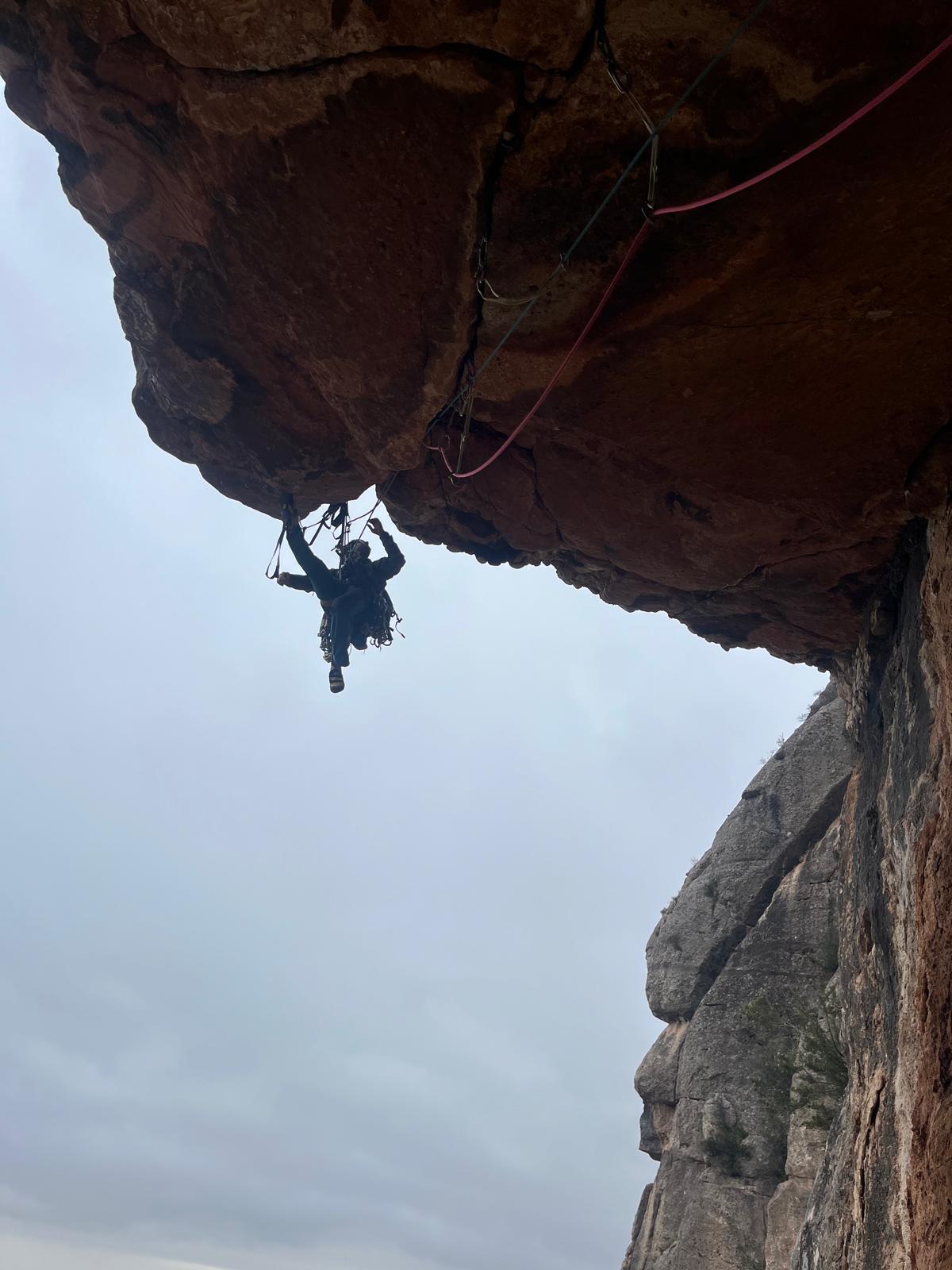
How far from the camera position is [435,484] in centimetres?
751

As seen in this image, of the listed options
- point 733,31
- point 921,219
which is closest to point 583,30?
point 733,31

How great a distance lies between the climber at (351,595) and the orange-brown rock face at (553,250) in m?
2.55

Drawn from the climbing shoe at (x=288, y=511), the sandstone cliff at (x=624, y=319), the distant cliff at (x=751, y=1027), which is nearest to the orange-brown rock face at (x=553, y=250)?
the sandstone cliff at (x=624, y=319)

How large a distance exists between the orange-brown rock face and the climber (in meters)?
2.55

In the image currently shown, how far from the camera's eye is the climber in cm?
994

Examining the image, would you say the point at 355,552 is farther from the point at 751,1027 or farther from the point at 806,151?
the point at 751,1027

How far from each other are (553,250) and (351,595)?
A: 5.83 m

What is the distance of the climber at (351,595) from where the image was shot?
Answer: 9.94 metres

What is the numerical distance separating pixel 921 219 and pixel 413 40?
8.71ft

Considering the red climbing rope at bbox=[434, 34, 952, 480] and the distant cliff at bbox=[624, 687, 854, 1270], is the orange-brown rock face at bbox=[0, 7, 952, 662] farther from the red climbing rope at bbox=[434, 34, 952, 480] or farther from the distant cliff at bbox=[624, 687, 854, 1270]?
the distant cliff at bbox=[624, 687, 854, 1270]

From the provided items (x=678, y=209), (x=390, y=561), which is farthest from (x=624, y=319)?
(x=390, y=561)

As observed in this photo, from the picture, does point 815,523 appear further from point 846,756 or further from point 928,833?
point 846,756

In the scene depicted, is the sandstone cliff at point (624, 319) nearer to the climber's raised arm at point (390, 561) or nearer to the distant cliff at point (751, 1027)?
the climber's raised arm at point (390, 561)

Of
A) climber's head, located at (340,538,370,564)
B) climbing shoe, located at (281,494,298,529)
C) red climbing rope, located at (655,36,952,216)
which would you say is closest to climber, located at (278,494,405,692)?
climber's head, located at (340,538,370,564)
